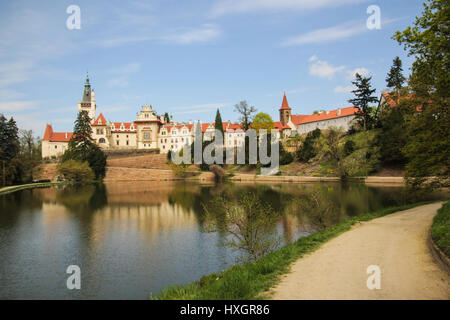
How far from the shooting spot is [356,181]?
139ft

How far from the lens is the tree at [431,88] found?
37.7ft

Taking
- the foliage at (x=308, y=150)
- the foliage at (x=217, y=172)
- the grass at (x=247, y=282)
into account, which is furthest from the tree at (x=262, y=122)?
the grass at (x=247, y=282)

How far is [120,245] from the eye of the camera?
15828mm

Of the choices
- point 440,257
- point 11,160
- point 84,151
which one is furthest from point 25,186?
point 440,257

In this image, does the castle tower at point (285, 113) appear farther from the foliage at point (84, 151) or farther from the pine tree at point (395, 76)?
Result: the foliage at point (84, 151)

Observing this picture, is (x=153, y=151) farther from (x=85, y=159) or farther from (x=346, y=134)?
(x=346, y=134)

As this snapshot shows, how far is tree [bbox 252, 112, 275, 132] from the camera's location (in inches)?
2625

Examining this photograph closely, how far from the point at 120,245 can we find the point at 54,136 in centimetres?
7079

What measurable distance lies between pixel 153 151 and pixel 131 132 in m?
9.06

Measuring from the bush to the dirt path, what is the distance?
49.8 metres

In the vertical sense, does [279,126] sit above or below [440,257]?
above

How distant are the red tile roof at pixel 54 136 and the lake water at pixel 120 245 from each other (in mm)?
53601

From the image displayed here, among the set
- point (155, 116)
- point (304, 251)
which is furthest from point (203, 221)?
point (155, 116)

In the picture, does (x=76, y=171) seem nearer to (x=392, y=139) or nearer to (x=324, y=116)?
(x=392, y=139)
